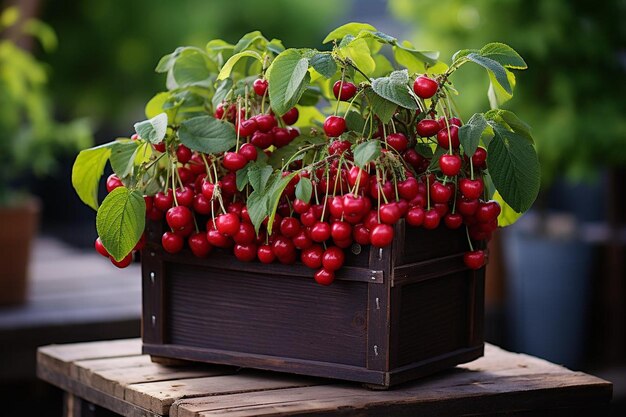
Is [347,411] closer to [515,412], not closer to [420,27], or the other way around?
[515,412]

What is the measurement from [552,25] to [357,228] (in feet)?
7.39

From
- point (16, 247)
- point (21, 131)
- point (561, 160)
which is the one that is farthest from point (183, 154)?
point (561, 160)

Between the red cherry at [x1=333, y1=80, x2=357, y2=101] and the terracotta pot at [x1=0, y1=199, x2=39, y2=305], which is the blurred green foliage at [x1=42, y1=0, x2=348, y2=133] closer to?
the terracotta pot at [x1=0, y1=199, x2=39, y2=305]

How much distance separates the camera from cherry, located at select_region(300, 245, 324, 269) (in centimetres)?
112

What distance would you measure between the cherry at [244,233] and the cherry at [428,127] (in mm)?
228

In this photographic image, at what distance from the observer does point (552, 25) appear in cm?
315

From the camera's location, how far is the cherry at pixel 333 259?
43.9 inches

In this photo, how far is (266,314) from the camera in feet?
3.94

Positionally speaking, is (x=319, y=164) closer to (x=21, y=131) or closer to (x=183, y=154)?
(x=183, y=154)

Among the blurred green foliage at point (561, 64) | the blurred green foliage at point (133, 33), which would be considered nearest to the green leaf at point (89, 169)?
the blurred green foliage at point (561, 64)

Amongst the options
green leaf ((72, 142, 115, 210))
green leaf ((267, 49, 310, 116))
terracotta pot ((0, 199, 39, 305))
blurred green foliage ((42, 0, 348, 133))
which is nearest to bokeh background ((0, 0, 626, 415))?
terracotta pot ((0, 199, 39, 305))

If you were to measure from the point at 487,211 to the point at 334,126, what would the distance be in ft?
0.68

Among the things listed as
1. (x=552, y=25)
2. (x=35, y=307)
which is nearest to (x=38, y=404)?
(x=35, y=307)

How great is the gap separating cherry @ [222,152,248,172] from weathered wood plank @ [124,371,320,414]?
0.27 m
